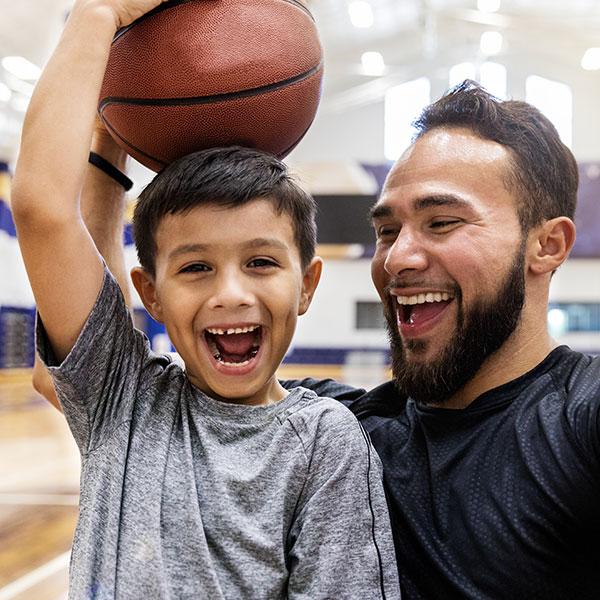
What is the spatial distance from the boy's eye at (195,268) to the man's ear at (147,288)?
0.27ft

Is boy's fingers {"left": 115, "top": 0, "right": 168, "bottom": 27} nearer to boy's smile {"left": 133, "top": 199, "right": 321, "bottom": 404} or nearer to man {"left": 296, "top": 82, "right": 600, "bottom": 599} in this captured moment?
boy's smile {"left": 133, "top": 199, "right": 321, "bottom": 404}

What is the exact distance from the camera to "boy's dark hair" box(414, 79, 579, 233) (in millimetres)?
1255

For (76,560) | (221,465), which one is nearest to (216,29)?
(221,465)

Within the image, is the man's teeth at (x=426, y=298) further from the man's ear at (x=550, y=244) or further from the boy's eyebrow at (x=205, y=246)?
the boy's eyebrow at (x=205, y=246)

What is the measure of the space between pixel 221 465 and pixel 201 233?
0.30 m

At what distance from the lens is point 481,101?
1.30m

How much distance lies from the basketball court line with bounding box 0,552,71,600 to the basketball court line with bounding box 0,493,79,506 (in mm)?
892

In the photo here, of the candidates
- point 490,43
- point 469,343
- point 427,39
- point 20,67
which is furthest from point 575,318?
Answer: point 469,343

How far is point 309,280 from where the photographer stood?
1.22m

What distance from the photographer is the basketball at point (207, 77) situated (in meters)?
1.13

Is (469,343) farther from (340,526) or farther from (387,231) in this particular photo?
(340,526)

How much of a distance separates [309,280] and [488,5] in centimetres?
1005

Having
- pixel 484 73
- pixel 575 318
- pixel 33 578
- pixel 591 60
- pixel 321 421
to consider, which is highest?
pixel 591 60

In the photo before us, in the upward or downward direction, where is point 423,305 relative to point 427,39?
downward
